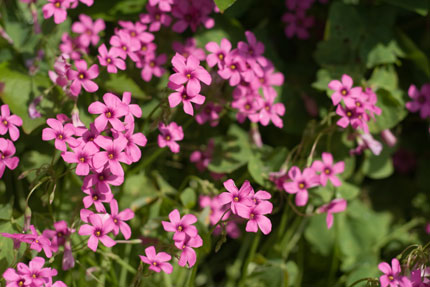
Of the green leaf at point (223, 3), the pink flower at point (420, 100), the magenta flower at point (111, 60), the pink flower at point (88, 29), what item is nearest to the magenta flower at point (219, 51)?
the green leaf at point (223, 3)

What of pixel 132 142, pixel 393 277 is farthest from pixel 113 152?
pixel 393 277

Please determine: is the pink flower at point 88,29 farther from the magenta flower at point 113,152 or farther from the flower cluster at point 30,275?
the flower cluster at point 30,275

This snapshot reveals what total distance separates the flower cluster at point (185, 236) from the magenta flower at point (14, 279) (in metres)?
0.49

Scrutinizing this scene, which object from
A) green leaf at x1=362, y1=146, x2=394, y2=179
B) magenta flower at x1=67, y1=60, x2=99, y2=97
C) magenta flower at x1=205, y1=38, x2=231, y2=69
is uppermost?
magenta flower at x1=205, y1=38, x2=231, y2=69

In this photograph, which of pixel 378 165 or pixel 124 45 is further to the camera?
pixel 378 165

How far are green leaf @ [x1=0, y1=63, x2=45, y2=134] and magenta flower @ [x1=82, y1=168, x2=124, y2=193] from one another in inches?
17.3

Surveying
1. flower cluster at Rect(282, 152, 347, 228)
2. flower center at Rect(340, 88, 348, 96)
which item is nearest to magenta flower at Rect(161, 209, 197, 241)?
flower cluster at Rect(282, 152, 347, 228)

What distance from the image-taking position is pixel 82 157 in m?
1.96

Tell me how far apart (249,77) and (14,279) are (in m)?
1.14

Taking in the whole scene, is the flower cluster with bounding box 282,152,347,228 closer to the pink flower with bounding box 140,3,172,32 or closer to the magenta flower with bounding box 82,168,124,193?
the magenta flower with bounding box 82,168,124,193

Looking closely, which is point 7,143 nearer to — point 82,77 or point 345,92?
point 82,77

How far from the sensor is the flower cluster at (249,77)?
2.27 m

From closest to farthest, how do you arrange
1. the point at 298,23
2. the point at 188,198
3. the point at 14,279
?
the point at 14,279, the point at 188,198, the point at 298,23

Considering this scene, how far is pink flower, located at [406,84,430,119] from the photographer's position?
8.64 ft
